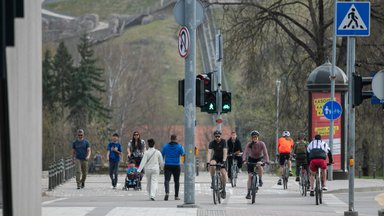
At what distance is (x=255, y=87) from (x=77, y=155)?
14.3 metres

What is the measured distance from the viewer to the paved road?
74.4 feet

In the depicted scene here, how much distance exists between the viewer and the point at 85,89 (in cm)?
11562

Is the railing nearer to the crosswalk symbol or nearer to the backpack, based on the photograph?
the backpack

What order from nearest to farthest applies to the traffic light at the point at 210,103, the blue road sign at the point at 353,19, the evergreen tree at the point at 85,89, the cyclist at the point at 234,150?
the blue road sign at the point at 353,19, the traffic light at the point at 210,103, the cyclist at the point at 234,150, the evergreen tree at the point at 85,89

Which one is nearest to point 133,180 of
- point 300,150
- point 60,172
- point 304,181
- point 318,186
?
point 60,172

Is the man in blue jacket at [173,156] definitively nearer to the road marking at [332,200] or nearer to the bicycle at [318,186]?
the bicycle at [318,186]

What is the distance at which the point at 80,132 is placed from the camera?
3478 centimetres

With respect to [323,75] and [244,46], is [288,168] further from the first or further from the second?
[244,46]

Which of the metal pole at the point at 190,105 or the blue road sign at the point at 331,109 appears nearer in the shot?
the metal pole at the point at 190,105

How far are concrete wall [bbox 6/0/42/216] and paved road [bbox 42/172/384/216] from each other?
24.0ft

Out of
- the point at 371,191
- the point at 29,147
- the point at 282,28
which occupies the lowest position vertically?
the point at 371,191

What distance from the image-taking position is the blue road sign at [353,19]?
2172cm

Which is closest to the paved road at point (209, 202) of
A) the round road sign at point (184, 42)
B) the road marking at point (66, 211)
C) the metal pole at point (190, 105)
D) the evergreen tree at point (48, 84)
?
the road marking at point (66, 211)

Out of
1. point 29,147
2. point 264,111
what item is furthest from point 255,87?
point 264,111
